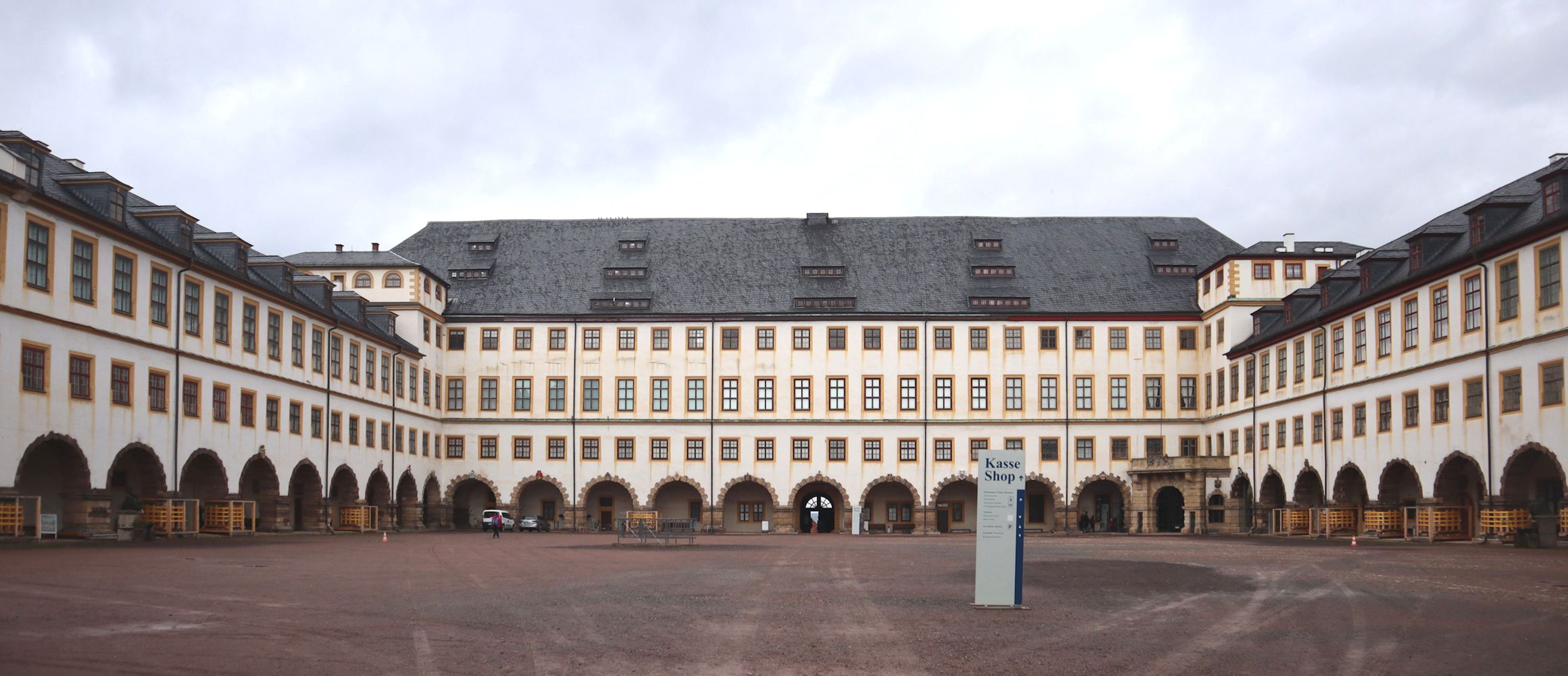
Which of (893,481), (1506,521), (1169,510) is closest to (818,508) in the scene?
(893,481)

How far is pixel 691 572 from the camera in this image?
29.1 metres

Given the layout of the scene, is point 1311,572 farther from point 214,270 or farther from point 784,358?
point 784,358

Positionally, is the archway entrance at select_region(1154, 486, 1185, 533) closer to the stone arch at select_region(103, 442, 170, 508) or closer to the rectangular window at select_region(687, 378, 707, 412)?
the rectangular window at select_region(687, 378, 707, 412)

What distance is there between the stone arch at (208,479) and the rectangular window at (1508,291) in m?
42.6

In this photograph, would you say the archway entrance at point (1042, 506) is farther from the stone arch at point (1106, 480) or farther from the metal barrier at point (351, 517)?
the metal barrier at point (351, 517)

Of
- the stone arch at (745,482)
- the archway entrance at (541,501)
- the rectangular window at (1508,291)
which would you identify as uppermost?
the rectangular window at (1508,291)

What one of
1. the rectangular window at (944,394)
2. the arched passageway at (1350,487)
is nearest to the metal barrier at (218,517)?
the rectangular window at (944,394)

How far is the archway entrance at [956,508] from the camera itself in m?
74.9

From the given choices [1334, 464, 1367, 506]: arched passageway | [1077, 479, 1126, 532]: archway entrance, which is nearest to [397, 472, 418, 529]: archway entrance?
[1077, 479, 1126, 532]: archway entrance

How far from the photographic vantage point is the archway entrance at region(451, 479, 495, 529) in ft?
250

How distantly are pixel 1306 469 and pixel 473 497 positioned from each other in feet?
142

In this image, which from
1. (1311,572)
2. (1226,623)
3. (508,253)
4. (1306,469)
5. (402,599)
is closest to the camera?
(1226,623)

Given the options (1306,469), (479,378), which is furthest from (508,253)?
(1306,469)

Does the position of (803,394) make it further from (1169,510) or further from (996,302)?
(1169,510)
